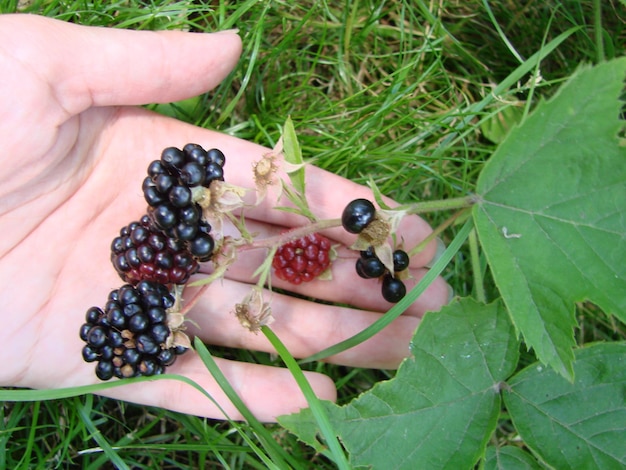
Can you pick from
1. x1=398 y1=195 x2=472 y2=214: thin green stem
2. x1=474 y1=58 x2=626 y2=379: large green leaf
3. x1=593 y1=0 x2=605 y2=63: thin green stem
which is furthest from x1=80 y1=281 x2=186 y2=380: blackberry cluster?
x1=593 y1=0 x2=605 y2=63: thin green stem

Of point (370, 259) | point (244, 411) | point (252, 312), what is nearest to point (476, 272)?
point (370, 259)

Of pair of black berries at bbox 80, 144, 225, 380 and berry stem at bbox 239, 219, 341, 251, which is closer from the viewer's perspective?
pair of black berries at bbox 80, 144, 225, 380

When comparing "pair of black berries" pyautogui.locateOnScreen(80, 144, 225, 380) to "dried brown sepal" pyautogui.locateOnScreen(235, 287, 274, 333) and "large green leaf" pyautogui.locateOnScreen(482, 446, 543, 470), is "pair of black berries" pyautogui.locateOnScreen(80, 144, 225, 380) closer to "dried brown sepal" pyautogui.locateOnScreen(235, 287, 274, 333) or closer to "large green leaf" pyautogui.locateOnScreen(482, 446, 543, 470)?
"dried brown sepal" pyautogui.locateOnScreen(235, 287, 274, 333)

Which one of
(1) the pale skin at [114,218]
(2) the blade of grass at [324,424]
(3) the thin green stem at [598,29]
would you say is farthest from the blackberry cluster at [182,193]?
(3) the thin green stem at [598,29]

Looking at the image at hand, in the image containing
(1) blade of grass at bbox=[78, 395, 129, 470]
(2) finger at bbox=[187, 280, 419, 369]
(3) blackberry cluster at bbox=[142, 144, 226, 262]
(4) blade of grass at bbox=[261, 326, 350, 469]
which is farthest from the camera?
(2) finger at bbox=[187, 280, 419, 369]

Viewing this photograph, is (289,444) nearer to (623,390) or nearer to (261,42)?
(623,390)

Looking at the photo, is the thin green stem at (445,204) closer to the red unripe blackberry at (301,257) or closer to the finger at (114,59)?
the red unripe blackberry at (301,257)
